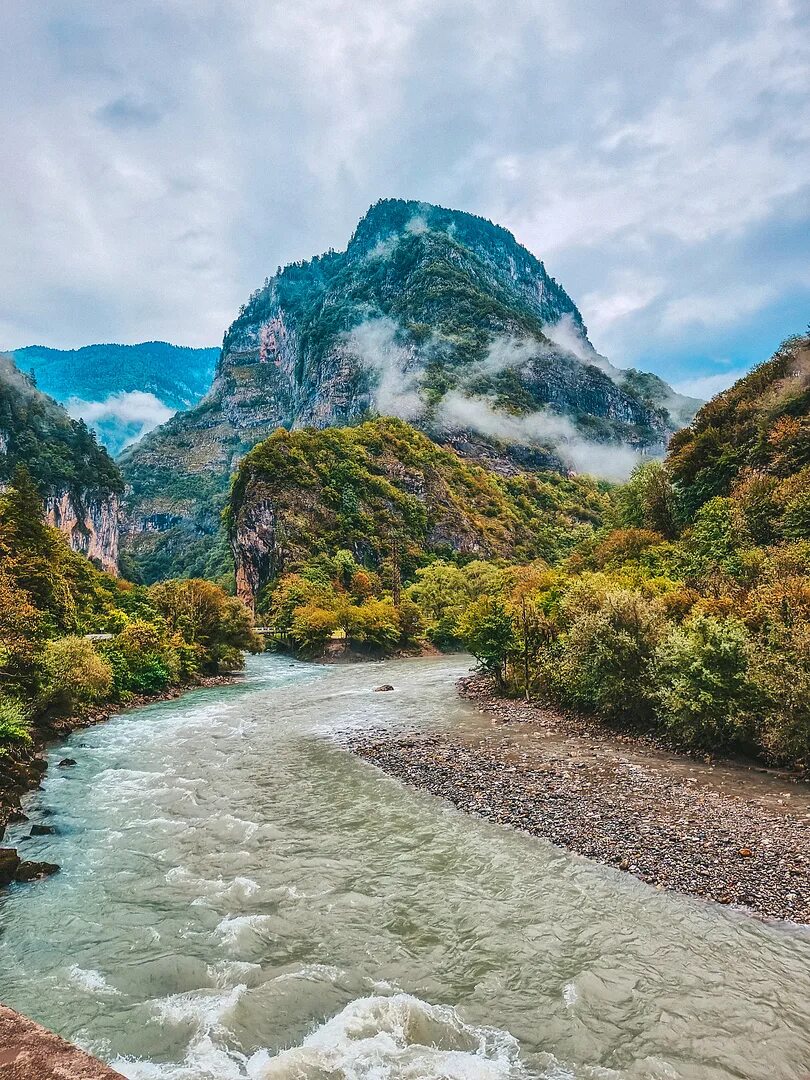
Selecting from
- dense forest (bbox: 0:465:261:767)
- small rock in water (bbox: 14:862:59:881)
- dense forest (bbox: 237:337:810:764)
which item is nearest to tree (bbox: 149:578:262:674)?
dense forest (bbox: 0:465:261:767)

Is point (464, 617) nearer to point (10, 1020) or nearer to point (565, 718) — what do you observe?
point (565, 718)

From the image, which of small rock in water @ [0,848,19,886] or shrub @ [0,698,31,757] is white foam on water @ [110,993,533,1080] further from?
shrub @ [0,698,31,757]

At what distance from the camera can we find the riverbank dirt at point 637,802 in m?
12.6

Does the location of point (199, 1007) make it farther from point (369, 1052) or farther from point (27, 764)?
point (27, 764)

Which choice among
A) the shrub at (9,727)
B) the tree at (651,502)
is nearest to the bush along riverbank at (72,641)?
the shrub at (9,727)

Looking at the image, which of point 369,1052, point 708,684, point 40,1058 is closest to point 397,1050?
point 369,1052

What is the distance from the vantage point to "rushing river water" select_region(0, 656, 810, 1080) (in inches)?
334

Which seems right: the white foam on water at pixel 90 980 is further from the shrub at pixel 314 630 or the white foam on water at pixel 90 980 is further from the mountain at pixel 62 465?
the mountain at pixel 62 465

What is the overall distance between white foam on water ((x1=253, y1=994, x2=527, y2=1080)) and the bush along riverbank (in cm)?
980

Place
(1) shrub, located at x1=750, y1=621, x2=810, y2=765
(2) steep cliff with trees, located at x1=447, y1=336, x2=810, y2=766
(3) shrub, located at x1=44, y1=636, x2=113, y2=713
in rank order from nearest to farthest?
(1) shrub, located at x1=750, y1=621, x2=810, y2=765 < (2) steep cliff with trees, located at x1=447, y1=336, x2=810, y2=766 < (3) shrub, located at x1=44, y1=636, x2=113, y2=713

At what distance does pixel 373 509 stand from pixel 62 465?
273 ft

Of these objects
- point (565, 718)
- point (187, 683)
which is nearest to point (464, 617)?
point (565, 718)

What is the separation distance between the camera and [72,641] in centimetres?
3341

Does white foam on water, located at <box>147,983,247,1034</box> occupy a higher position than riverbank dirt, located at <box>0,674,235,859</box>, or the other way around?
riverbank dirt, located at <box>0,674,235,859</box>
